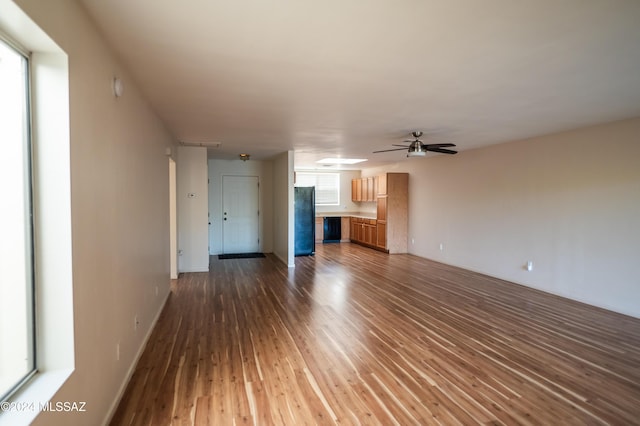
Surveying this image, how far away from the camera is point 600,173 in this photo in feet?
14.9

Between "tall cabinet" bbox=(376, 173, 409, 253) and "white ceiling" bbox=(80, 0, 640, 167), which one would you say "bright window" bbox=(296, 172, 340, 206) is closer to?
"tall cabinet" bbox=(376, 173, 409, 253)

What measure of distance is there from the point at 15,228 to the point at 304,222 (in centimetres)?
719

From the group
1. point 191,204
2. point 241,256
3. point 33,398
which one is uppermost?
point 191,204

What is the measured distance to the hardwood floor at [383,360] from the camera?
2279 mm

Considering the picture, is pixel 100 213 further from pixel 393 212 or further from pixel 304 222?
pixel 393 212

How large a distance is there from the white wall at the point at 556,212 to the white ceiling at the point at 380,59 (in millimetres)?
736

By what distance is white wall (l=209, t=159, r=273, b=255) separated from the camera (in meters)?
8.55

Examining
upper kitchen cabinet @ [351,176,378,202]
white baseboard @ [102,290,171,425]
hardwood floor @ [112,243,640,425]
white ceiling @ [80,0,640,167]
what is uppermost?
white ceiling @ [80,0,640,167]

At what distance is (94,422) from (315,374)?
155 cm

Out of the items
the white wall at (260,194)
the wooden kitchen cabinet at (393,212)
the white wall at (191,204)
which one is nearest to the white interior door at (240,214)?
the white wall at (260,194)

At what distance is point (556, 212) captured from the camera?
16.9 feet

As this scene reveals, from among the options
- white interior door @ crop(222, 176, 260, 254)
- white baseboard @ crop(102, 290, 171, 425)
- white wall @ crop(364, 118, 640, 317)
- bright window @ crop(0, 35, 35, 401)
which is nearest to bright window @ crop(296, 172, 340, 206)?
white interior door @ crop(222, 176, 260, 254)

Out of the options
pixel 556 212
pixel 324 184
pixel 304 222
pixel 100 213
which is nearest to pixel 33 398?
Answer: pixel 100 213

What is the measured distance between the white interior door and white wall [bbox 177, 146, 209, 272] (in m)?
2.17
